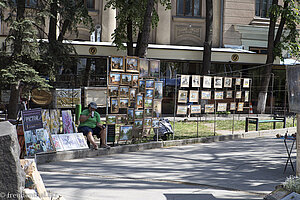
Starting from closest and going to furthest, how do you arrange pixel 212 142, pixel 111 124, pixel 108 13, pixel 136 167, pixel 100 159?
pixel 136 167
pixel 100 159
pixel 111 124
pixel 212 142
pixel 108 13

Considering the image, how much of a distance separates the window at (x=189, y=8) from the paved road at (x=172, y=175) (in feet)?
56.3

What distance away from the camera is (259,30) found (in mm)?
28656

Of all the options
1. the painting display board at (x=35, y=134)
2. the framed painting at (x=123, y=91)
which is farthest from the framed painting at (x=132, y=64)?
the painting display board at (x=35, y=134)

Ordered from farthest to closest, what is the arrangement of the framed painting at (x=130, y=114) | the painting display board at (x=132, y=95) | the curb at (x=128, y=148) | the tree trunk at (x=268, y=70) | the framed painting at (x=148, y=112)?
the tree trunk at (x=268, y=70), the framed painting at (x=148, y=112), the framed painting at (x=130, y=114), the painting display board at (x=132, y=95), the curb at (x=128, y=148)

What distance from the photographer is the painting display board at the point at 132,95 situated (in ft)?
38.5

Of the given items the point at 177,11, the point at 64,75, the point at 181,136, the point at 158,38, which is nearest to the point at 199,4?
the point at 177,11

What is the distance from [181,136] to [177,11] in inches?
593

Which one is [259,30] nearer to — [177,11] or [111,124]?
[177,11]

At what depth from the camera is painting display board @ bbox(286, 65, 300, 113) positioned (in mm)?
7262

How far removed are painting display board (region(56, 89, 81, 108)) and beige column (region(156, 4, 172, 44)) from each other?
28.8 feet

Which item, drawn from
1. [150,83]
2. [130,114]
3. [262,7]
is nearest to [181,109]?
[150,83]

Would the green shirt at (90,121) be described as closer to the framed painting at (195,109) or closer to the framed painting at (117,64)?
the framed painting at (117,64)

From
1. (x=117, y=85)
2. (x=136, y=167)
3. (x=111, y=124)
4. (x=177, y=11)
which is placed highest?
(x=177, y=11)

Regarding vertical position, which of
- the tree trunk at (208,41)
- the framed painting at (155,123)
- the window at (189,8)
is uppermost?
the window at (189,8)
